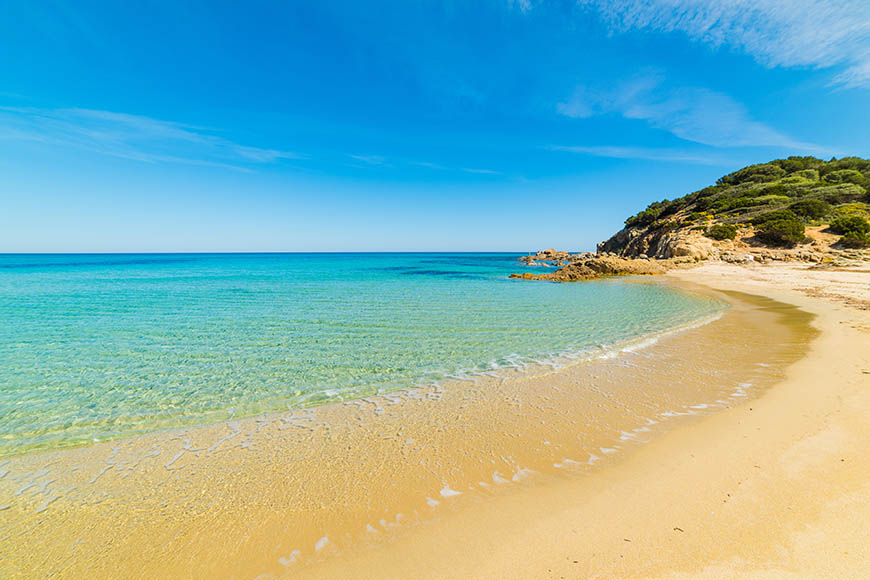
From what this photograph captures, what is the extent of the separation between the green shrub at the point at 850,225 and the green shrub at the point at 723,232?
788cm

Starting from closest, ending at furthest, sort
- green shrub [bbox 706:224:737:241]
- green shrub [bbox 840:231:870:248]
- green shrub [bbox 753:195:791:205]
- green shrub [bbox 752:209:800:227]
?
green shrub [bbox 840:231:870:248]
green shrub [bbox 752:209:800:227]
green shrub [bbox 706:224:737:241]
green shrub [bbox 753:195:791:205]

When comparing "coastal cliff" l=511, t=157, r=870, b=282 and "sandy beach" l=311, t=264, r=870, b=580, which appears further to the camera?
"coastal cliff" l=511, t=157, r=870, b=282

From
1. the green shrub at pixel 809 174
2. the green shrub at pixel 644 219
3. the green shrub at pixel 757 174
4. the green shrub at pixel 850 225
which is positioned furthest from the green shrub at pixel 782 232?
the green shrub at pixel 757 174

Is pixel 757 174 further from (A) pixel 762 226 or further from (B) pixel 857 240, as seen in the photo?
(B) pixel 857 240

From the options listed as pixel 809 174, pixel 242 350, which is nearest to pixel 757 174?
pixel 809 174

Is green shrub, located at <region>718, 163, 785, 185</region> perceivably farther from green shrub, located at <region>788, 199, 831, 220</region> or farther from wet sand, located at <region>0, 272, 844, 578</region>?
wet sand, located at <region>0, 272, 844, 578</region>

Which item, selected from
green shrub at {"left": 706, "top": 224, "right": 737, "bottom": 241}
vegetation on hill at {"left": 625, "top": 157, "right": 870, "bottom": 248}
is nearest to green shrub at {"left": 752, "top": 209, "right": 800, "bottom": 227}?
vegetation on hill at {"left": 625, "top": 157, "right": 870, "bottom": 248}

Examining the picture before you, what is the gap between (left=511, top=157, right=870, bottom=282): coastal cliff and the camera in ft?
114

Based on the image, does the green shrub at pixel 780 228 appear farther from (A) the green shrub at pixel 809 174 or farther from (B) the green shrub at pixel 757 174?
(B) the green shrub at pixel 757 174

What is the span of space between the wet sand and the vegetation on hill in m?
45.3

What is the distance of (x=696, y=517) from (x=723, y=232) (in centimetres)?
5246

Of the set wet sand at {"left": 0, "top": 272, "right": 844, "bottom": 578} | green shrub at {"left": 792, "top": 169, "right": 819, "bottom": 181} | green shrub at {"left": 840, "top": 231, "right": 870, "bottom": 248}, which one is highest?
green shrub at {"left": 792, "top": 169, "right": 819, "bottom": 181}

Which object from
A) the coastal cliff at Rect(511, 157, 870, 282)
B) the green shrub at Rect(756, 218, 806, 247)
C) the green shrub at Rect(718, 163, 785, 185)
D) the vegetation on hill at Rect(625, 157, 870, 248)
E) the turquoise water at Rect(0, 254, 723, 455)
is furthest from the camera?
the green shrub at Rect(718, 163, 785, 185)

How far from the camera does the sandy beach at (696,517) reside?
2629mm
